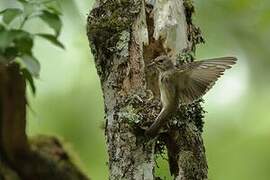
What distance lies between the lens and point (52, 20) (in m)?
2.06

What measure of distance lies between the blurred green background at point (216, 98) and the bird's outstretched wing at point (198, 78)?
Answer: 1.73m

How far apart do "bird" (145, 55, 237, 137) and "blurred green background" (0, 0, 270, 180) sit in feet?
5.64

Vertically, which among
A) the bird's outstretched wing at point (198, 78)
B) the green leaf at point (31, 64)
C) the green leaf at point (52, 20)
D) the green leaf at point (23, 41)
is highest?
the green leaf at point (52, 20)

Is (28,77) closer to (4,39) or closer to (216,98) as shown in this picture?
(4,39)

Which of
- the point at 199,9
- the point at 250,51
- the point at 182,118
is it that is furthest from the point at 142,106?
the point at 250,51

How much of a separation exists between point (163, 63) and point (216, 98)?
8.31 feet

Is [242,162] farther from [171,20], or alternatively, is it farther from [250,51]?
[171,20]

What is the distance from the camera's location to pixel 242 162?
4.51 metres

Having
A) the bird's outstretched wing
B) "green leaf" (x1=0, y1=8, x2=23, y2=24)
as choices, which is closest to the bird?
the bird's outstretched wing

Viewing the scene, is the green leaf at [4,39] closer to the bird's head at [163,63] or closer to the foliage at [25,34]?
the foliage at [25,34]

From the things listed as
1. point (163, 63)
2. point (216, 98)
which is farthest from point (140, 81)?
point (216, 98)

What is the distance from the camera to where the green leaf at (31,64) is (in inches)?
78.1

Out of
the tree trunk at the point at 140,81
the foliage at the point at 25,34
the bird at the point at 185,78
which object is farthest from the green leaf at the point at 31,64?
the bird at the point at 185,78

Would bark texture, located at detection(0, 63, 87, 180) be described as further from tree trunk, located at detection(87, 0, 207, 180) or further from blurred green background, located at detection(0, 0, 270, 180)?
blurred green background, located at detection(0, 0, 270, 180)
